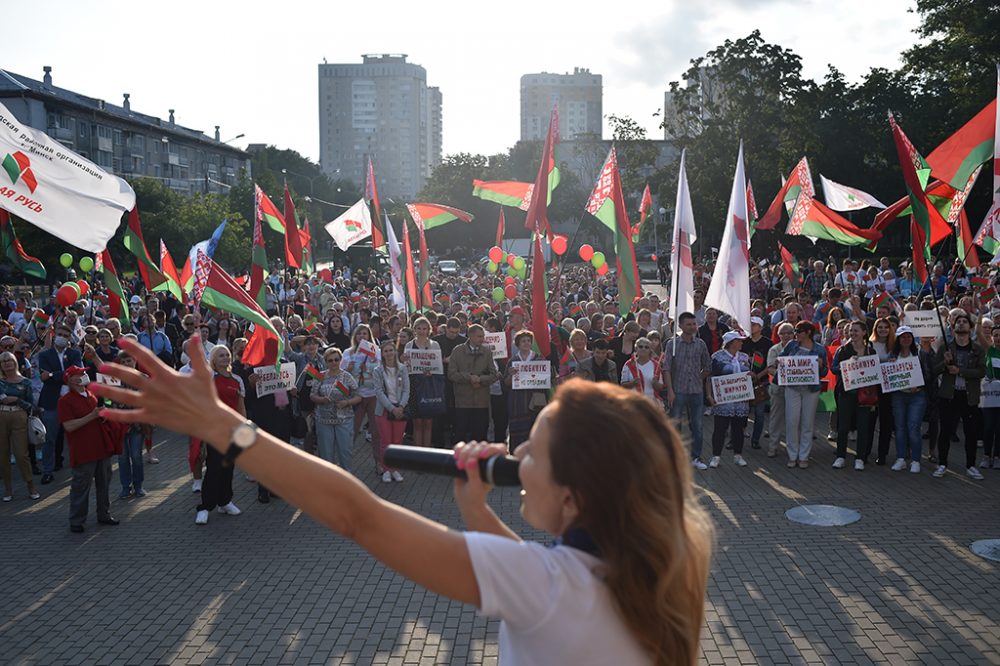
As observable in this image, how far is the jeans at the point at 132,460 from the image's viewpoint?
35.5ft

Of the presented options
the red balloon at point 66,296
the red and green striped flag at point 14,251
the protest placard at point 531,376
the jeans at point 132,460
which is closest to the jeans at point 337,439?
the jeans at point 132,460

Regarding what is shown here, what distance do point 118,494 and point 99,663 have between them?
5.17 meters

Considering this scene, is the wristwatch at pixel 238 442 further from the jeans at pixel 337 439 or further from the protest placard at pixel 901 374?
the protest placard at pixel 901 374

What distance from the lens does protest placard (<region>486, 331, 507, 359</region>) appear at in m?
13.4

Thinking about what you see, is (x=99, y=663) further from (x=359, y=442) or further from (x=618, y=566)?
(x=359, y=442)

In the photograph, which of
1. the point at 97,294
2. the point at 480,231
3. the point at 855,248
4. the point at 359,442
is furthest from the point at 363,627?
the point at 480,231

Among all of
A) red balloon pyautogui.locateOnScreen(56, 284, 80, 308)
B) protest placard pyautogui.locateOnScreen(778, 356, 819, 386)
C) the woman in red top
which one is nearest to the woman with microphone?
the woman in red top

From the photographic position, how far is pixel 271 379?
1071 centimetres

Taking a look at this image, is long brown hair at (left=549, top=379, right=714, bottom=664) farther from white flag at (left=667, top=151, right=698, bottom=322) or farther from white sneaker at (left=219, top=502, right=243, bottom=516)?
white flag at (left=667, top=151, right=698, bottom=322)

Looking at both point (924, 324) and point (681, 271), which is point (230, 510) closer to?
point (681, 271)

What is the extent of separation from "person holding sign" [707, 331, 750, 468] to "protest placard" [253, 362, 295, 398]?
544 cm

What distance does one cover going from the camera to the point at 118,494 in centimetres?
1120

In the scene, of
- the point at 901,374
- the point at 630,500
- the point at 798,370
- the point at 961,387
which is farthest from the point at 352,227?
the point at 630,500

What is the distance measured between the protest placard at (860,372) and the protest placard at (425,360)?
5289 mm
